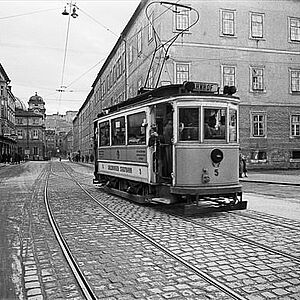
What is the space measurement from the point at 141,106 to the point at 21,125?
105823 millimetres

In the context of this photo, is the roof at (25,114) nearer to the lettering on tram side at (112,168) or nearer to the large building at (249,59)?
the large building at (249,59)

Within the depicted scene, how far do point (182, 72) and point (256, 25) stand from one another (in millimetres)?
8021

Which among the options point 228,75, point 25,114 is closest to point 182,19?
point 228,75

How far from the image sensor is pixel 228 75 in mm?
34938

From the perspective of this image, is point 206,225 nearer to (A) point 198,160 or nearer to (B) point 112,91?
(A) point 198,160

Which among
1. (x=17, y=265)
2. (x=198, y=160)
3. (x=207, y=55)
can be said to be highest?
(x=207, y=55)

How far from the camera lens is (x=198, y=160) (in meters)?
10.6

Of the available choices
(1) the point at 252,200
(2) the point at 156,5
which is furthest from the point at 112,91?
→ (1) the point at 252,200

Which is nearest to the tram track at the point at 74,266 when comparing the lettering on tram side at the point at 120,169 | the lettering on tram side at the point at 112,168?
the lettering on tram side at the point at 120,169

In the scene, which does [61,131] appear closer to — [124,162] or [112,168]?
[112,168]

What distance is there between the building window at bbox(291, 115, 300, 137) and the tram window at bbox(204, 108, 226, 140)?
27896 mm

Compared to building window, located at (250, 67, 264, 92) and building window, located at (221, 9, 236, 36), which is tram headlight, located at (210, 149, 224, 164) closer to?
building window, located at (221, 9, 236, 36)

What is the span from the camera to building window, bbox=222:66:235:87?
34750mm

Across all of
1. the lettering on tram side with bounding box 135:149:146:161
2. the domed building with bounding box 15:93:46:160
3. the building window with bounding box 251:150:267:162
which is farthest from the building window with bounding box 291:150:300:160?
the domed building with bounding box 15:93:46:160
